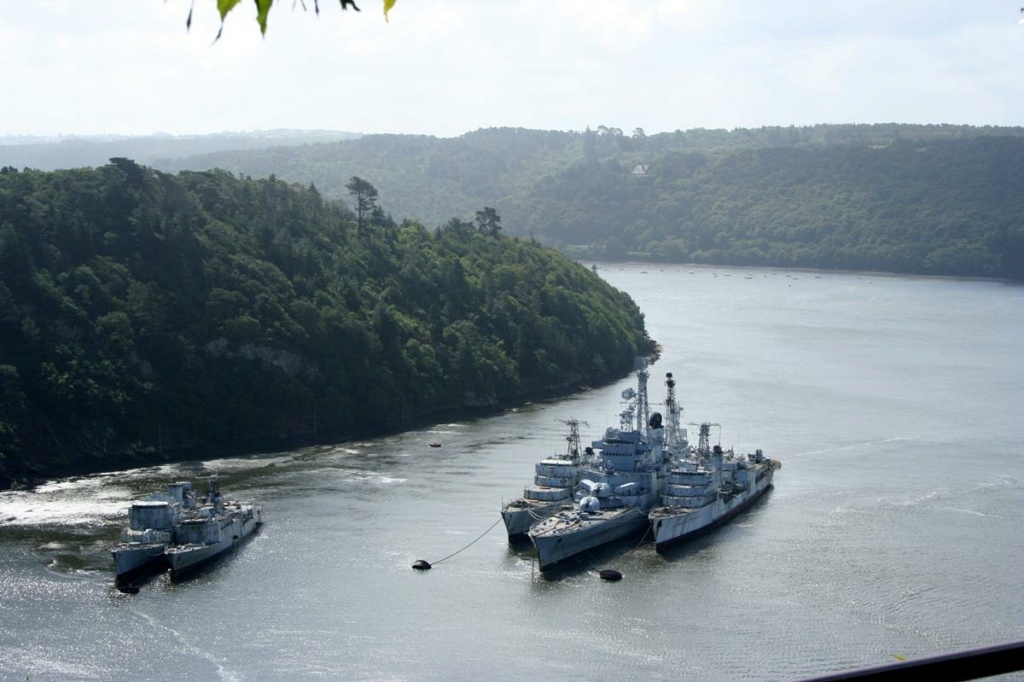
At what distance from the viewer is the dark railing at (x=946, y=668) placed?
2861 mm

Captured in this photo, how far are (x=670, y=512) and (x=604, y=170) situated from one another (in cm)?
14721

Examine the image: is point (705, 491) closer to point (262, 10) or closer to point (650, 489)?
point (650, 489)

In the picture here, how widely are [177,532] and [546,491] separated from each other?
40.2 ft

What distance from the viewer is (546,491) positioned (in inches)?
1710

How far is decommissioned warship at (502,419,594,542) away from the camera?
133 feet

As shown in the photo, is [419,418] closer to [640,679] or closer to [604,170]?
[640,679]

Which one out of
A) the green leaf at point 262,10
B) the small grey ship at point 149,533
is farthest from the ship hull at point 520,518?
the green leaf at point 262,10

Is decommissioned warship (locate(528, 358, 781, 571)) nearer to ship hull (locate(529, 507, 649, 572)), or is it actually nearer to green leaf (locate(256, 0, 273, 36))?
ship hull (locate(529, 507, 649, 572))

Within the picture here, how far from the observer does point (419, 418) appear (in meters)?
61.6

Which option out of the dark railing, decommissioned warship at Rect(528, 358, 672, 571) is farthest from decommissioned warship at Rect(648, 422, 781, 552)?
the dark railing

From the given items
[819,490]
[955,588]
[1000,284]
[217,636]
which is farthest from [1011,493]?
[1000,284]

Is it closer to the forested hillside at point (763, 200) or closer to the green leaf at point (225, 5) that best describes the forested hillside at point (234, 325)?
the green leaf at point (225, 5)

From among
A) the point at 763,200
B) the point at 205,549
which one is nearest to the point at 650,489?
the point at 205,549

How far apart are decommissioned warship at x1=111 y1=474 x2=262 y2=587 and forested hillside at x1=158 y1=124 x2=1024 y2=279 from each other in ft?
374
